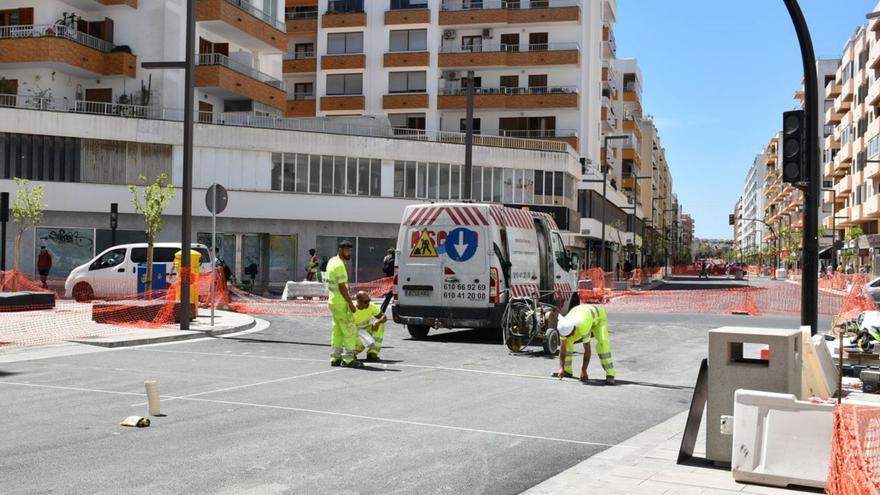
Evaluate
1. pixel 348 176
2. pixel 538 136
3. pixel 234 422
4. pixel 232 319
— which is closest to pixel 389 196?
pixel 348 176

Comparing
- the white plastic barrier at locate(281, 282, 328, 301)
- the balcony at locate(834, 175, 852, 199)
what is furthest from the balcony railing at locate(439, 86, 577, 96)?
the balcony at locate(834, 175, 852, 199)

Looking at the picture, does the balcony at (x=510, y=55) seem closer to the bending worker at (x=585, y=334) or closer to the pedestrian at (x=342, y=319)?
the pedestrian at (x=342, y=319)

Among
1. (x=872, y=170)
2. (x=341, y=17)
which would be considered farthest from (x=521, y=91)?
(x=872, y=170)

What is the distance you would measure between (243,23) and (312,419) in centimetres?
3981

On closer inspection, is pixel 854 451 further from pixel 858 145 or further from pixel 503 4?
pixel 858 145

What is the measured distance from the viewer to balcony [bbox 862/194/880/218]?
59.0 meters

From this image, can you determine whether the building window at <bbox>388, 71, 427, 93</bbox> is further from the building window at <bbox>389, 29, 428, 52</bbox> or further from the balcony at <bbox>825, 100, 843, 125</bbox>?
the balcony at <bbox>825, 100, 843, 125</bbox>

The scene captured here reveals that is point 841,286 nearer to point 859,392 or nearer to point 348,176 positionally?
point 348,176

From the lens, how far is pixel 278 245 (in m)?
43.7

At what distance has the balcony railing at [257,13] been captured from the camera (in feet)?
149

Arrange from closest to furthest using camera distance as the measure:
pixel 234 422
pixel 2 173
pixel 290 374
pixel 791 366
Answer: pixel 791 366, pixel 234 422, pixel 290 374, pixel 2 173

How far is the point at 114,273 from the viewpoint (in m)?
25.7

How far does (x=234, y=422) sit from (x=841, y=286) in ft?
128

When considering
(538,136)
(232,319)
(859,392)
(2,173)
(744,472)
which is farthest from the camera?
(538,136)
